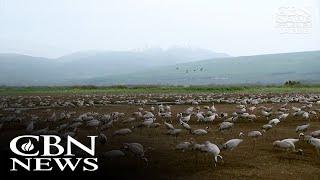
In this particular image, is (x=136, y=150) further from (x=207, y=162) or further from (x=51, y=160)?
(x=51, y=160)

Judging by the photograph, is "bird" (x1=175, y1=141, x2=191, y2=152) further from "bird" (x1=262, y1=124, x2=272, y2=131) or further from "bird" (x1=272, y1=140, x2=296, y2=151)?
"bird" (x1=262, y1=124, x2=272, y2=131)

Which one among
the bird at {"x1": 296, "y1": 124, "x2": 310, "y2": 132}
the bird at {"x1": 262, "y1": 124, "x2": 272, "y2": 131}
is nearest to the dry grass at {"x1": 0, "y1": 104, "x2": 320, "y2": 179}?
the bird at {"x1": 296, "y1": 124, "x2": 310, "y2": 132}

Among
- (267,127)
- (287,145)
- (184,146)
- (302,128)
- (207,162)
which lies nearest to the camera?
(207,162)

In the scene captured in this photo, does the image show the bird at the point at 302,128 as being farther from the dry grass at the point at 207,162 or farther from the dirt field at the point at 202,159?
the dry grass at the point at 207,162

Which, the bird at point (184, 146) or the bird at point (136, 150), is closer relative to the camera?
the bird at point (136, 150)

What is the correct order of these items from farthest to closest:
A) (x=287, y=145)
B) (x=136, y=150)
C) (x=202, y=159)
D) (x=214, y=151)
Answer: (x=287, y=145) → (x=202, y=159) → (x=136, y=150) → (x=214, y=151)

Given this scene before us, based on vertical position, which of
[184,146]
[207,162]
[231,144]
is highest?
[231,144]

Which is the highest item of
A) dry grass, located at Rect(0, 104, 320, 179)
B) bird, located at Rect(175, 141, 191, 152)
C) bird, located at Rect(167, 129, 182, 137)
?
bird, located at Rect(167, 129, 182, 137)

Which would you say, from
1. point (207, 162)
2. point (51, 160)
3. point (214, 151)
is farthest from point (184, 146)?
point (51, 160)

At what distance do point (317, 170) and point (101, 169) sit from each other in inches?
245

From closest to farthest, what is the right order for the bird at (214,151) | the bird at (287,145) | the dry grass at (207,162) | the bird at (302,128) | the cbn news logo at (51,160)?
the cbn news logo at (51,160)
the dry grass at (207,162)
the bird at (214,151)
the bird at (287,145)
the bird at (302,128)

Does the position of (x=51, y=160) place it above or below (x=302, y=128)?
below

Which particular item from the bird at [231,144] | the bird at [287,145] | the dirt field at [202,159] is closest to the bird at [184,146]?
the dirt field at [202,159]

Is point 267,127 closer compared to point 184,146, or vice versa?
point 184,146
